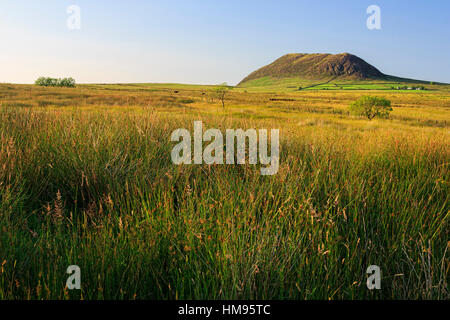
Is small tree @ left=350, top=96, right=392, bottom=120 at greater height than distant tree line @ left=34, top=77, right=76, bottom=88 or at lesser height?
lesser

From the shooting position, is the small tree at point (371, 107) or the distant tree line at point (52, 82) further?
the distant tree line at point (52, 82)

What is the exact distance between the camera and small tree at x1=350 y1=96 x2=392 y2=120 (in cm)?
3419

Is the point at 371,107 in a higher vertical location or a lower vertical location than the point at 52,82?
lower

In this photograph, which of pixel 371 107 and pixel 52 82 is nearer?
pixel 371 107

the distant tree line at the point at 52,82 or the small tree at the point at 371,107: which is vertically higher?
the distant tree line at the point at 52,82

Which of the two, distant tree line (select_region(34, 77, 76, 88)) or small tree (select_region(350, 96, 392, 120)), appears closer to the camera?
small tree (select_region(350, 96, 392, 120))

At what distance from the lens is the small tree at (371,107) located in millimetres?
34188

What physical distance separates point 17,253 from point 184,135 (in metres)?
3.62

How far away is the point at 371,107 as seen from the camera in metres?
35.0
